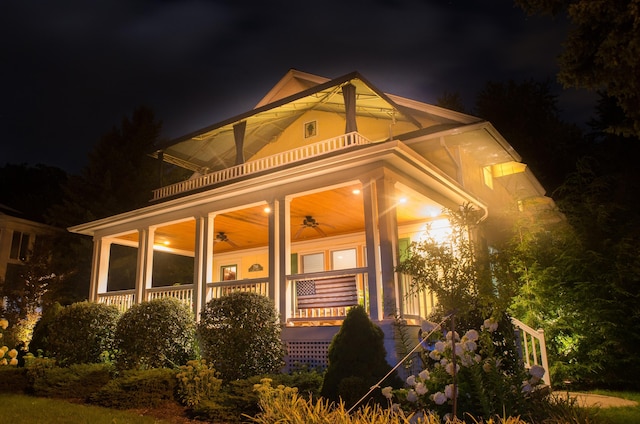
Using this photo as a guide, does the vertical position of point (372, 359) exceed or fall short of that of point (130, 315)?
it falls short

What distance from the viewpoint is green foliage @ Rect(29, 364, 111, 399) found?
773 cm

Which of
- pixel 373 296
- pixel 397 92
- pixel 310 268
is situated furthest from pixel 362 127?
pixel 373 296

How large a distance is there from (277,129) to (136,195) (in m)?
15.5

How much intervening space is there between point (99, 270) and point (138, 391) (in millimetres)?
7847

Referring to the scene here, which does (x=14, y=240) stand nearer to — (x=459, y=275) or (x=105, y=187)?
(x=105, y=187)

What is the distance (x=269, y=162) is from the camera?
10977mm

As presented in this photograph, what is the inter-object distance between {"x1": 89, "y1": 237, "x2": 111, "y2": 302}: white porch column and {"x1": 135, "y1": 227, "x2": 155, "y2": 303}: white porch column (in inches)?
72.6

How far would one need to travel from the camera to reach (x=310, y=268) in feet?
48.6

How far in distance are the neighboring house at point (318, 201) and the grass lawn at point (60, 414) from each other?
10.7 ft

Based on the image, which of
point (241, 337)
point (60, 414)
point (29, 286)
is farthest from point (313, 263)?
point (29, 286)

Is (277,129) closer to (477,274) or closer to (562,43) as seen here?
(562,43)

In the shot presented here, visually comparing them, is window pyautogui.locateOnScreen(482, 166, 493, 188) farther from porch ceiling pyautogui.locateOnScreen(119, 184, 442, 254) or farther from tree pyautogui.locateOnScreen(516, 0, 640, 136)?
tree pyautogui.locateOnScreen(516, 0, 640, 136)

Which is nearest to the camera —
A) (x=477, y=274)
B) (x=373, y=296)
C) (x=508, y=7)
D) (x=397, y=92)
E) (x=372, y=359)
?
(x=477, y=274)

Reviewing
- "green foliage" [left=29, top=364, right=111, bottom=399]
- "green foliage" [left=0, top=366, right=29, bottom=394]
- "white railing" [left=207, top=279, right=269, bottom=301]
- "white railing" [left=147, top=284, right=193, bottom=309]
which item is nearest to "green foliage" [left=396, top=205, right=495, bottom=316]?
"white railing" [left=207, top=279, right=269, bottom=301]
